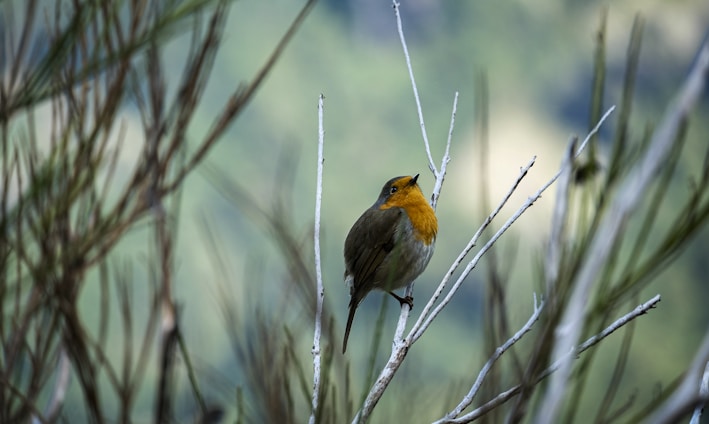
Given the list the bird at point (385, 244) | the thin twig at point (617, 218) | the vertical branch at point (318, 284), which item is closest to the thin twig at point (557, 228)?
the thin twig at point (617, 218)

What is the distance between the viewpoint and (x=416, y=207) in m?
1.44

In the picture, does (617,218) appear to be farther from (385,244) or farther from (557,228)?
A: (385,244)

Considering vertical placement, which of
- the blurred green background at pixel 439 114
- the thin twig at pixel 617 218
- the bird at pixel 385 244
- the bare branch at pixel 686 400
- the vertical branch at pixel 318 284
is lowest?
the bare branch at pixel 686 400

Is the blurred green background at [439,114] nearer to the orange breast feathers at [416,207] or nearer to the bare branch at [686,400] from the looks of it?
the orange breast feathers at [416,207]

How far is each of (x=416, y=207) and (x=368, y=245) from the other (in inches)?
5.8

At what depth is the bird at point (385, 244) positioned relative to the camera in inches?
48.9

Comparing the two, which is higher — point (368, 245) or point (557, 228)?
point (368, 245)

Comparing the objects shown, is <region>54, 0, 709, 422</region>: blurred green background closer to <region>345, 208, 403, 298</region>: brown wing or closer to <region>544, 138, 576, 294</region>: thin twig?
<region>345, 208, 403, 298</region>: brown wing

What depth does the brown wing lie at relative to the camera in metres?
1.29

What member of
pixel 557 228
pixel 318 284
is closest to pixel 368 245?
pixel 318 284

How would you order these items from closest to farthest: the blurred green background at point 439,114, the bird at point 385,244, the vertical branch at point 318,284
Answer: 1. the vertical branch at point 318,284
2. the bird at point 385,244
3. the blurred green background at point 439,114

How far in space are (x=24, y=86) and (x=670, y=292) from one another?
30.6ft

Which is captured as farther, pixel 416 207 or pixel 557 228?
pixel 416 207

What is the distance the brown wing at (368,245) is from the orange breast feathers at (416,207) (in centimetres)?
3
